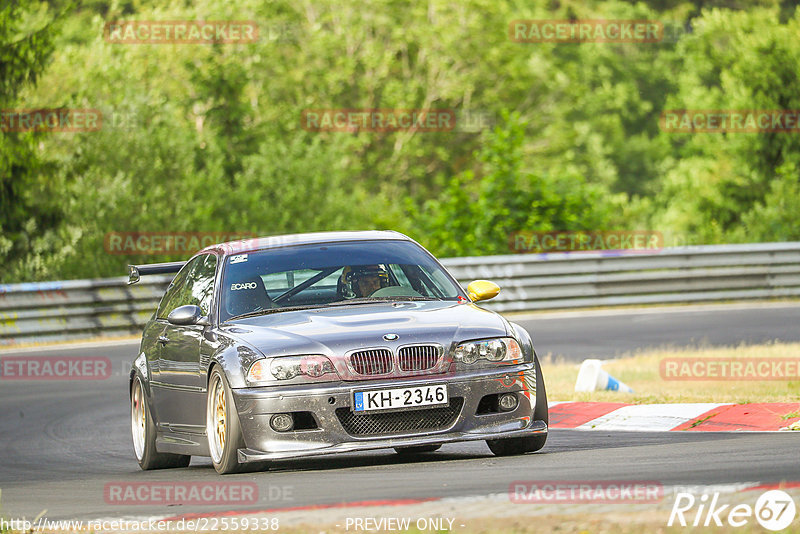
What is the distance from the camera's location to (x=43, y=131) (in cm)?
2639

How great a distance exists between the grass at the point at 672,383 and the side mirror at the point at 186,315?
4.07 metres

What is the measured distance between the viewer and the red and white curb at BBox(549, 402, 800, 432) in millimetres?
A: 9867

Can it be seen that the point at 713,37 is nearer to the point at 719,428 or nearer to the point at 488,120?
the point at 488,120

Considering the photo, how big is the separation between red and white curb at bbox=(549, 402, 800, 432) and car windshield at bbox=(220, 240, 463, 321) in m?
2.00

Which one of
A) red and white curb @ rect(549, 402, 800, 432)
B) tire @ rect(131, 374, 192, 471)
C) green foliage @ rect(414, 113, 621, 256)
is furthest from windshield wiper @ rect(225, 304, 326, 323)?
green foliage @ rect(414, 113, 621, 256)

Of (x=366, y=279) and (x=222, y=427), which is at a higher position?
(x=366, y=279)

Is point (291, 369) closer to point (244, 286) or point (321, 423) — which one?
point (321, 423)

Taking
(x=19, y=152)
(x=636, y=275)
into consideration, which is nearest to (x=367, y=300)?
(x=636, y=275)

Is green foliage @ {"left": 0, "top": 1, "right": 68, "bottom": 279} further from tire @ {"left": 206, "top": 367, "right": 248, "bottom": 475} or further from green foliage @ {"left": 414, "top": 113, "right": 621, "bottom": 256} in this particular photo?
Result: tire @ {"left": 206, "top": 367, "right": 248, "bottom": 475}

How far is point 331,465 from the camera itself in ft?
28.7

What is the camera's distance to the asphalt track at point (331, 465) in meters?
6.88

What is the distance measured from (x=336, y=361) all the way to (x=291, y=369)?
27 cm

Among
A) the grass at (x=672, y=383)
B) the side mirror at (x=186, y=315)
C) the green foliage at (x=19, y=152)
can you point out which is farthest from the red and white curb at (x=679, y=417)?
the green foliage at (x=19, y=152)

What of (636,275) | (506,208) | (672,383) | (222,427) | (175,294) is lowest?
(636,275)
